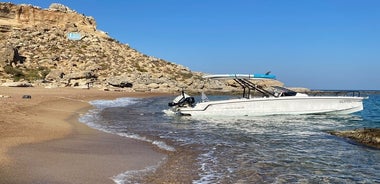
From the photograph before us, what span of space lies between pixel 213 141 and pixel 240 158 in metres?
3.44

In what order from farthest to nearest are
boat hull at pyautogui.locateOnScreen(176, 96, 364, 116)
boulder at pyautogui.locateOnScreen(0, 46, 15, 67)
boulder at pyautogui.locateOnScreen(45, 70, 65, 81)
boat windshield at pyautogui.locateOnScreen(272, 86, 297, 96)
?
boulder at pyautogui.locateOnScreen(0, 46, 15, 67) → boulder at pyautogui.locateOnScreen(45, 70, 65, 81) → boat windshield at pyautogui.locateOnScreen(272, 86, 297, 96) → boat hull at pyautogui.locateOnScreen(176, 96, 364, 116)

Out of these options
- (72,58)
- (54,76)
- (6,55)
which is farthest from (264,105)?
(72,58)

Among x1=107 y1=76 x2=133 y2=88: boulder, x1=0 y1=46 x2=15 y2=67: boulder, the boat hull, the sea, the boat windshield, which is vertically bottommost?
the sea

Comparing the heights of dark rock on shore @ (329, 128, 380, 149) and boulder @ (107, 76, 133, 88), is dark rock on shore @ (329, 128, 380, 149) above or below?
below

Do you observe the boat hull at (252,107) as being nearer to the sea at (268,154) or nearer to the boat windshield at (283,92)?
the boat windshield at (283,92)

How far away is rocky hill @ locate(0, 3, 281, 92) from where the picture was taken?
69.8 m

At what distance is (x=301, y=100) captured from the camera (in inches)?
995

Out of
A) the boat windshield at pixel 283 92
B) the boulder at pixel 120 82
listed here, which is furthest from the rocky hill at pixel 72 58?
the boat windshield at pixel 283 92

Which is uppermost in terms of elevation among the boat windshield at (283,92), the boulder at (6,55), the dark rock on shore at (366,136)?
the boulder at (6,55)

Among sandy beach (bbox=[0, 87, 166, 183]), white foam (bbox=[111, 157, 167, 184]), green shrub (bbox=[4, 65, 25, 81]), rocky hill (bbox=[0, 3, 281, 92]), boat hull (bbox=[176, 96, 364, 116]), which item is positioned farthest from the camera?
rocky hill (bbox=[0, 3, 281, 92])

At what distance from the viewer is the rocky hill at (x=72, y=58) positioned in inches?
2746

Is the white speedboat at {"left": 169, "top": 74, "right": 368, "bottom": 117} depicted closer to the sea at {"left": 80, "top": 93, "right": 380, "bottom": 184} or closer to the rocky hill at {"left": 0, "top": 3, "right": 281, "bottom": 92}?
the sea at {"left": 80, "top": 93, "right": 380, "bottom": 184}

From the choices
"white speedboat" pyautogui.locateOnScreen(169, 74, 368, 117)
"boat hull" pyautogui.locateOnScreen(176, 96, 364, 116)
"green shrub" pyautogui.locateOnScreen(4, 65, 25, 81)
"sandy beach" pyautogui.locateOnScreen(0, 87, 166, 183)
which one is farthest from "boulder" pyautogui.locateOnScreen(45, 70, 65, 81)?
"sandy beach" pyautogui.locateOnScreen(0, 87, 166, 183)

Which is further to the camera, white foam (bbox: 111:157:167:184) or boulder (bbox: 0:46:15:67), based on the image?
boulder (bbox: 0:46:15:67)
